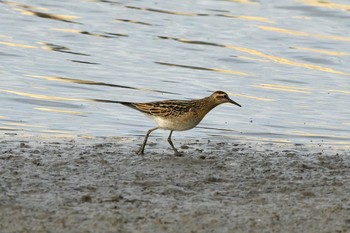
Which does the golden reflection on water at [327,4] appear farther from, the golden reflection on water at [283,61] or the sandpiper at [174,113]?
the sandpiper at [174,113]

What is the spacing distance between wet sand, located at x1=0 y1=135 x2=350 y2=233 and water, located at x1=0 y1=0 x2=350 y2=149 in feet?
5.70

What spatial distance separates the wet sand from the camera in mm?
8992

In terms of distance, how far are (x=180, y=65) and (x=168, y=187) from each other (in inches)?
426

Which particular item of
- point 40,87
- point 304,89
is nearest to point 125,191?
point 40,87

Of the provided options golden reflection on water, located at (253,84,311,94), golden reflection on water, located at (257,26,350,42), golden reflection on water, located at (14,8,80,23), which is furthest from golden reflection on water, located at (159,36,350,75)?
golden reflection on water, located at (14,8,80,23)

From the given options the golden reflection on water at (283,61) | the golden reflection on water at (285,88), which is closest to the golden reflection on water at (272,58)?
the golden reflection on water at (283,61)

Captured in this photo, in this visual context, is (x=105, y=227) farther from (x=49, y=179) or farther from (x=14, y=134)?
(x=14, y=134)

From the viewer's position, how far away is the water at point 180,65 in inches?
619

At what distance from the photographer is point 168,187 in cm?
1039

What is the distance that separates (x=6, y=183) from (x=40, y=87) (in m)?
8.46

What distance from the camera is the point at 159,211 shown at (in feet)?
30.6

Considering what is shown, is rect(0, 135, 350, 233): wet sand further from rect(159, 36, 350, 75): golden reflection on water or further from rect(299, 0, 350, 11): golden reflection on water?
rect(299, 0, 350, 11): golden reflection on water

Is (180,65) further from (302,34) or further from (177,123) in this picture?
(177,123)

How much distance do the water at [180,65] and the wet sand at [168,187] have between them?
68.4 inches
